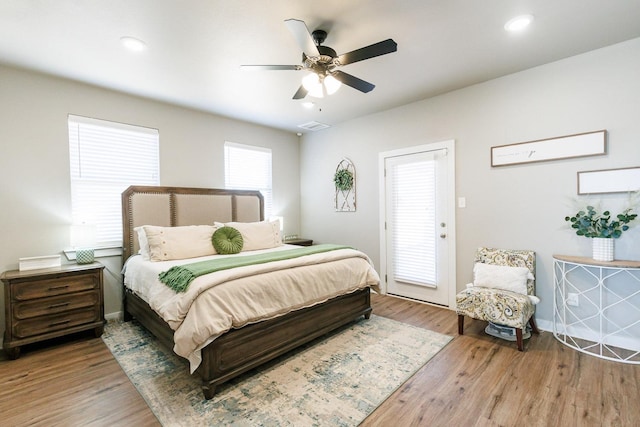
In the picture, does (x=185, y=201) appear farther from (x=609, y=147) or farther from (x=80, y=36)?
(x=609, y=147)

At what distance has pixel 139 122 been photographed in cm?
373

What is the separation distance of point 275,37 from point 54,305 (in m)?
3.21

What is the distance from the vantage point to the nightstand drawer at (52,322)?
2641 mm

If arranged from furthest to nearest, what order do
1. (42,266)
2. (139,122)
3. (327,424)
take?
(139,122) < (42,266) < (327,424)

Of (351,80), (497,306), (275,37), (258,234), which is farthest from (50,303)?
(497,306)

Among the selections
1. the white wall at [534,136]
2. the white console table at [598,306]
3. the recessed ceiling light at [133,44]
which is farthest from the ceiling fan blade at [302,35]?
the white console table at [598,306]

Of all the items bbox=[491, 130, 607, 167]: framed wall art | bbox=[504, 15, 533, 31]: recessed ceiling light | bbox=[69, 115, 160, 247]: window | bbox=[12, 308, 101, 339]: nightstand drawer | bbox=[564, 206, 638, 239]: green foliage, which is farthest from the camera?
bbox=[69, 115, 160, 247]: window

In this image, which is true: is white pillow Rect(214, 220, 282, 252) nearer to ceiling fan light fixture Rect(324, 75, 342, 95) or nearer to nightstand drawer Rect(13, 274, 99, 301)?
nightstand drawer Rect(13, 274, 99, 301)

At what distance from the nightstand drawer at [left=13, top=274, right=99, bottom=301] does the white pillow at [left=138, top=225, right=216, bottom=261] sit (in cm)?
62

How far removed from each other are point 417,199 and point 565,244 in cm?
165

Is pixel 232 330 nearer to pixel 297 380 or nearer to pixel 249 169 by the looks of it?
pixel 297 380

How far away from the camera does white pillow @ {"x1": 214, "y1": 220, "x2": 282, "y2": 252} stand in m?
3.83

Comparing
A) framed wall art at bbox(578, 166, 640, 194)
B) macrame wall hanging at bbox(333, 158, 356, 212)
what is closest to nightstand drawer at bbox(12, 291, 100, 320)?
macrame wall hanging at bbox(333, 158, 356, 212)

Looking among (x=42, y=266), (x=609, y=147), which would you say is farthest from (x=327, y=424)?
(x=609, y=147)
